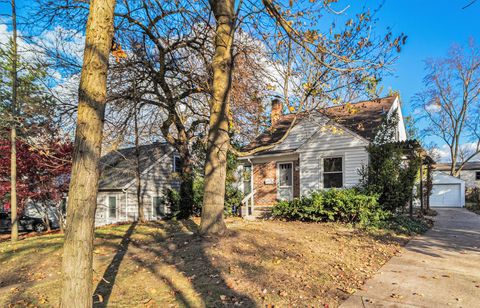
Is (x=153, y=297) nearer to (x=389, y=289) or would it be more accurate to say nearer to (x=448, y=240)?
(x=389, y=289)

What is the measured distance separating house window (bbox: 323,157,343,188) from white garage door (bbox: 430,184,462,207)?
17.4 m

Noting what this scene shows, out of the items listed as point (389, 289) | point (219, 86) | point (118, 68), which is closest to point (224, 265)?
point (389, 289)

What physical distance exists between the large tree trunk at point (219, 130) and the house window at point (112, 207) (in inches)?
650

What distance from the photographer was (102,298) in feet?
12.6

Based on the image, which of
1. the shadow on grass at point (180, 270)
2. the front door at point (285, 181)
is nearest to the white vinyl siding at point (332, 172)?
the front door at point (285, 181)

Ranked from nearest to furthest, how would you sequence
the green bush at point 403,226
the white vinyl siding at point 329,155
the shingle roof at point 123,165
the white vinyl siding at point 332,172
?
1. the green bush at point 403,226
2. the white vinyl siding at point 329,155
3. the white vinyl siding at point 332,172
4. the shingle roof at point 123,165

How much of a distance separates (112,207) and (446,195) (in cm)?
2689

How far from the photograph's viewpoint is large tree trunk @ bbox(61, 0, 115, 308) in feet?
8.95

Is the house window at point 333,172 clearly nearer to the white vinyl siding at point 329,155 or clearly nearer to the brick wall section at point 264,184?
the white vinyl siding at point 329,155

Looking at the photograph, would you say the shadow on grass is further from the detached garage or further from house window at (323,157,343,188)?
the detached garage

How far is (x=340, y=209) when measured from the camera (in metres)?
10.6

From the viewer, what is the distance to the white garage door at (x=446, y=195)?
25.4 m

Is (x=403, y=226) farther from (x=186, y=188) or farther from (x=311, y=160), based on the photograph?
(x=186, y=188)

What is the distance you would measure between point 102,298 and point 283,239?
4.36 meters
